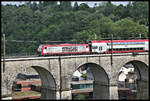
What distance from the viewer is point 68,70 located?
131ft

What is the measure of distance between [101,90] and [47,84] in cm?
852

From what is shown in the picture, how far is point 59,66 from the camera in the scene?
39219mm

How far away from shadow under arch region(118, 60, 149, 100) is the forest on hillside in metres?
41.1

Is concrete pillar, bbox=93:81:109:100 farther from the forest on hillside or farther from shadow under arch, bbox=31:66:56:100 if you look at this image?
the forest on hillside

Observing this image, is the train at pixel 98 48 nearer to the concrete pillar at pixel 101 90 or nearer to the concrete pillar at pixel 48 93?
the concrete pillar at pixel 48 93

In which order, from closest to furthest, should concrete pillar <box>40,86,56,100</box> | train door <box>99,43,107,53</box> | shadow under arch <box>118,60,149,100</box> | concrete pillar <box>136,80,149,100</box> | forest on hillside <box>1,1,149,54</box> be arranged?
concrete pillar <box>40,86,56,100</box>
shadow under arch <box>118,60,149,100</box>
concrete pillar <box>136,80,149,100</box>
train door <box>99,43,107,53</box>
forest on hillside <box>1,1,149,54</box>

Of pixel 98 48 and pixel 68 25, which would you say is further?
pixel 68 25

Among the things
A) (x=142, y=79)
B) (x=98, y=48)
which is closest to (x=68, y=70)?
(x=98, y=48)

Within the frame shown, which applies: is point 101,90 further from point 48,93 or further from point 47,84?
point 47,84

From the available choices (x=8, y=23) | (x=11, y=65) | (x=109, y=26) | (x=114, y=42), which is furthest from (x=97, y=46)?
(x=8, y=23)

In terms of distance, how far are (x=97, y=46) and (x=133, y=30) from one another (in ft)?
147

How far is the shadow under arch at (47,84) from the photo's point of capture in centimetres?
3905

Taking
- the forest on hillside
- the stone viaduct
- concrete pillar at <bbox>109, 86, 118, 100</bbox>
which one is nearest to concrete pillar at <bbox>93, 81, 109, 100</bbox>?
the stone viaduct

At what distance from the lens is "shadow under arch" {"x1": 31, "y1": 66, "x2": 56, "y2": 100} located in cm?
3905
